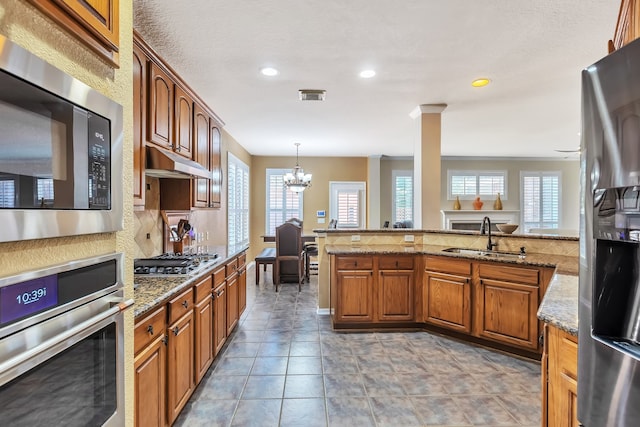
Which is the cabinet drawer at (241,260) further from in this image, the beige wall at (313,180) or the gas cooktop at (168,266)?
the beige wall at (313,180)

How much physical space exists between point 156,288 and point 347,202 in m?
6.49

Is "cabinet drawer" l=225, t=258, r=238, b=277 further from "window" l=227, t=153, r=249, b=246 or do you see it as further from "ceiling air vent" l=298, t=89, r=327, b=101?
"window" l=227, t=153, r=249, b=246

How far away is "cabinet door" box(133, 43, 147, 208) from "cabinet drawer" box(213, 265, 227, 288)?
2.55ft

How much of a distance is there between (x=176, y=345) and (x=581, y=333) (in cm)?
187

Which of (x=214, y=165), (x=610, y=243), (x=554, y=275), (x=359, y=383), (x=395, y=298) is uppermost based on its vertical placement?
(x=214, y=165)

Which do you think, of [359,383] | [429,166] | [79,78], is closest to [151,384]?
[79,78]

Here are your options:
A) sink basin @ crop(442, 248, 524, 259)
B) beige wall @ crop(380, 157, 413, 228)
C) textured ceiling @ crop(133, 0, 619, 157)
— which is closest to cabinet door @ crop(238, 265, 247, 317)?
textured ceiling @ crop(133, 0, 619, 157)

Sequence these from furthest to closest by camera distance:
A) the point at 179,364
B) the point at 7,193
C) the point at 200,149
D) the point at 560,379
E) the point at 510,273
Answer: the point at 200,149 → the point at 510,273 → the point at 179,364 → the point at 560,379 → the point at 7,193

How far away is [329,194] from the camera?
7.98 metres

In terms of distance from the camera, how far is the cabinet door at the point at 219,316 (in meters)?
2.62

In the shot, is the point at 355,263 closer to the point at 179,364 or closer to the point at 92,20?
the point at 179,364

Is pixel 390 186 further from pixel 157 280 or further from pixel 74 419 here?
pixel 74 419

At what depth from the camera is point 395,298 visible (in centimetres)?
352

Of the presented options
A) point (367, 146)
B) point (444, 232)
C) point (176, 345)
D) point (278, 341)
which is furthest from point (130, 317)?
point (367, 146)
